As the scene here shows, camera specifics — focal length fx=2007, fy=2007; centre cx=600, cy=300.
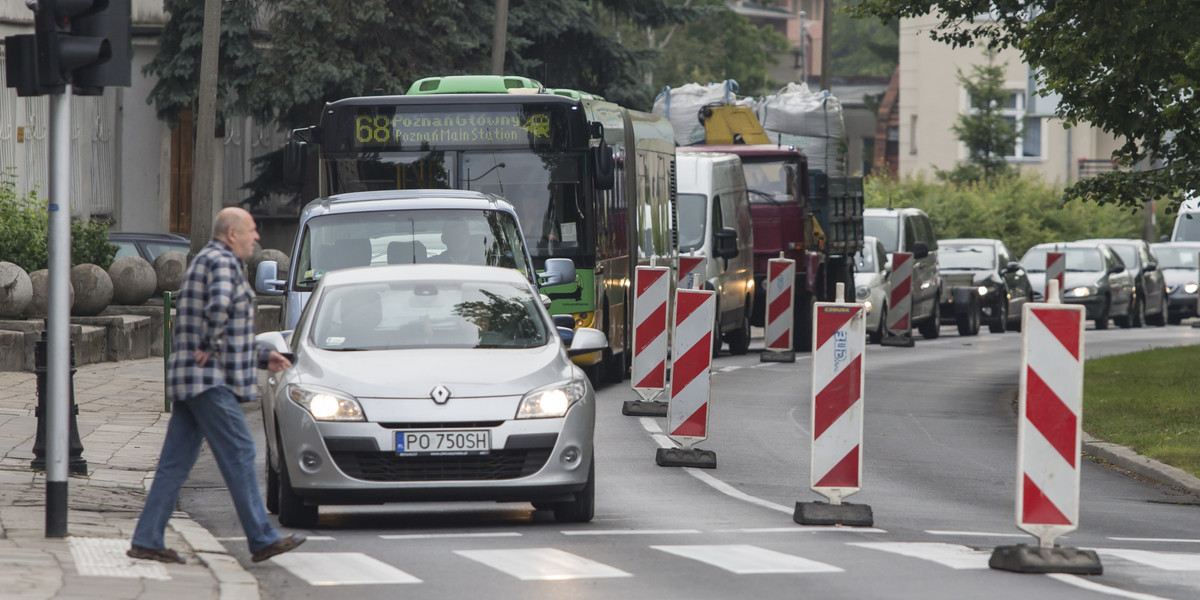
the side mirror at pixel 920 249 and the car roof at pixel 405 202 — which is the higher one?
the car roof at pixel 405 202

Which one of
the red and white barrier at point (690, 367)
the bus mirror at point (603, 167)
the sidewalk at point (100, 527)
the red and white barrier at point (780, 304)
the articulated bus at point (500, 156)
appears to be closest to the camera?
the sidewalk at point (100, 527)

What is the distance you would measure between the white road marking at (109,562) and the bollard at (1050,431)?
3.66 meters

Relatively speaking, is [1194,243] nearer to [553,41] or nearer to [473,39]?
[553,41]

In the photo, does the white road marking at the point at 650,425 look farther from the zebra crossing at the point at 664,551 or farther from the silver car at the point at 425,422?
the zebra crossing at the point at 664,551

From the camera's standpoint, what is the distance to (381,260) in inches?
606

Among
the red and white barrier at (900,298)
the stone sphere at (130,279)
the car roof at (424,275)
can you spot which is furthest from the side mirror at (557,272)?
the red and white barrier at (900,298)

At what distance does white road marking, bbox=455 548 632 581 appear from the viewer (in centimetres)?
853

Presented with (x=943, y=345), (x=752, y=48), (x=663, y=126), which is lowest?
(x=943, y=345)

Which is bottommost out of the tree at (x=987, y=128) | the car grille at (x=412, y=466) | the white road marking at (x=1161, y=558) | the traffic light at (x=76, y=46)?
the white road marking at (x=1161, y=558)

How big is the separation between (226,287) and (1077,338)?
374 centimetres

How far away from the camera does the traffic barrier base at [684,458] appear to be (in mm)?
13844

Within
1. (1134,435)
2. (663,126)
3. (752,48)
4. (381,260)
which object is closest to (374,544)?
(381,260)

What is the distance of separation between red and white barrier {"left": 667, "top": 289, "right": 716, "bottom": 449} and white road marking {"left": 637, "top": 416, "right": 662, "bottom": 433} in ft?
7.03

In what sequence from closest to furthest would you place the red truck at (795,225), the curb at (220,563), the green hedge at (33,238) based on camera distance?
the curb at (220,563) → the green hedge at (33,238) → the red truck at (795,225)
